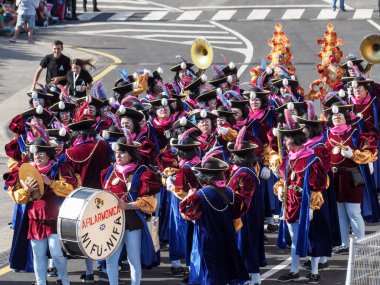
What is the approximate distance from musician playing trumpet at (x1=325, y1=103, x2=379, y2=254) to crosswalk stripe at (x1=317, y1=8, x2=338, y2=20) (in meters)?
22.3

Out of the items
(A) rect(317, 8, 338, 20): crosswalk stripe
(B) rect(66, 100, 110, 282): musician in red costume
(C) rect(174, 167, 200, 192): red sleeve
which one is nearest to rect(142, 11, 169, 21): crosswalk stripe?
(A) rect(317, 8, 338, 20): crosswalk stripe

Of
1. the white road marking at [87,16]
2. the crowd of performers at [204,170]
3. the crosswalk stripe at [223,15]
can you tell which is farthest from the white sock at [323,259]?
the white road marking at [87,16]

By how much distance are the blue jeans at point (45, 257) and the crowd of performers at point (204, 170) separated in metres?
0.02

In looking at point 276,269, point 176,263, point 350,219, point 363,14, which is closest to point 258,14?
point 363,14

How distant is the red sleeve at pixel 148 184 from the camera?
50.8 ft

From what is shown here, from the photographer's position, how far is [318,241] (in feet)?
55.2

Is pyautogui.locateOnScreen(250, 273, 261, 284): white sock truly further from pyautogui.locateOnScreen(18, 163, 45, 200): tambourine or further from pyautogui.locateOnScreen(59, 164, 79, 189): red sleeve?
pyautogui.locateOnScreen(18, 163, 45, 200): tambourine

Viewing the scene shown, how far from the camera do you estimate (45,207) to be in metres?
15.7

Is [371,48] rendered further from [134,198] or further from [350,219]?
[134,198]

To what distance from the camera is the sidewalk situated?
2617 cm

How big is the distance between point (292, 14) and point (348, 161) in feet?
77.7

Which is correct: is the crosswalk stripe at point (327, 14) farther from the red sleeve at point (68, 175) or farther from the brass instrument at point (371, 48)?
the red sleeve at point (68, 175)

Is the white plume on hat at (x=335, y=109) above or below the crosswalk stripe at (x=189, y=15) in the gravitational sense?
below

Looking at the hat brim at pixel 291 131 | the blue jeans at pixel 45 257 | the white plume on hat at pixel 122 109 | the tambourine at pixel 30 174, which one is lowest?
the blue jeans at pixel 45 257
